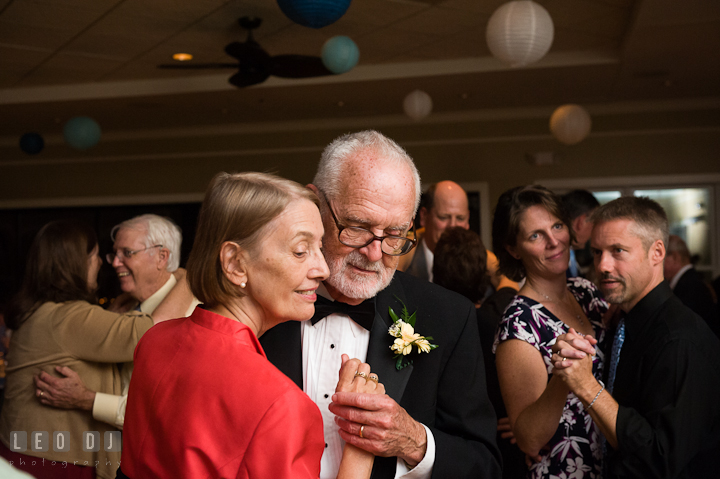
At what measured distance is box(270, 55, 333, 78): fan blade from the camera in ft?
15.3

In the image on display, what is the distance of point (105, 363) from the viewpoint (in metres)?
2.55

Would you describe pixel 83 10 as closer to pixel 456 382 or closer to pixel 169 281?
pixel 169 281

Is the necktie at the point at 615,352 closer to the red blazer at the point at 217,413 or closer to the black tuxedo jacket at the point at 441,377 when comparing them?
the black tuxedo jacket at the point at 441,377

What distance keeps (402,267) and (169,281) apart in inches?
61.7

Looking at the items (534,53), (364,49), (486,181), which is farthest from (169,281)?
(486,181)

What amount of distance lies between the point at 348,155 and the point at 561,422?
1138mm

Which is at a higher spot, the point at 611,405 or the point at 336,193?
the point at 336,193

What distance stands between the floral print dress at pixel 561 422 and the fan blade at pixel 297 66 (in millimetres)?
3193

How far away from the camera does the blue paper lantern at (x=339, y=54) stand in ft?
14.4

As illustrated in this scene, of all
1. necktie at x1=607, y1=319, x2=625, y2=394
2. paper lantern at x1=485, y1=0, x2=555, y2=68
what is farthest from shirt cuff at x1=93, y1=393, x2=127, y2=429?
paper lantern at x1=485, y1=0, x2=555, y2=68

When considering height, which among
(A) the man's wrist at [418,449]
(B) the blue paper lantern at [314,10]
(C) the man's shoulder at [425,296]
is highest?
(B) the blue paper lantern at [314,10]

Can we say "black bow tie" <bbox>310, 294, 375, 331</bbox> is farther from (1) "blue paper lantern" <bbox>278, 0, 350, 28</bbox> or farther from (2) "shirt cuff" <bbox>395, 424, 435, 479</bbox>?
(1) "blue paper lantern" <bbox>278, 0, 350, 28</bbox>

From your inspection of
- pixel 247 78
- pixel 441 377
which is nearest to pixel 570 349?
pixel 441 377

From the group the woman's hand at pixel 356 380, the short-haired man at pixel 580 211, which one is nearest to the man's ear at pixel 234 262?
the woman's hand at pixel 356 380
